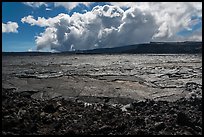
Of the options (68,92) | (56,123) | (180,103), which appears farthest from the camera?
(68,92)

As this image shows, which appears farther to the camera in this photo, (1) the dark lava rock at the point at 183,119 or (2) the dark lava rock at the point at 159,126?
(1) the dark lava rock at the point at 183,119

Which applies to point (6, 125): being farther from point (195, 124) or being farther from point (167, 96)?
point (167, 96)

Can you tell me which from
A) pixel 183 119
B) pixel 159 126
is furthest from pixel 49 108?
pixel 183 119

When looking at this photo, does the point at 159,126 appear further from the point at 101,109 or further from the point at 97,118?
the point at 101,109

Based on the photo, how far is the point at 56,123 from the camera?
22.2ft

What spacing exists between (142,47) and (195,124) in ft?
371

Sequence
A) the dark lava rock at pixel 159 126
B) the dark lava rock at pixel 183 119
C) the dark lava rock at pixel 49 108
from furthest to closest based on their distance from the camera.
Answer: the dark lava rock at pixel 49 108
the dark lava rock at pixel 183 119
the dark lava rock at pixel 159 126

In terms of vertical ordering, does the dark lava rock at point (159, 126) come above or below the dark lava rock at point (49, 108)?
below

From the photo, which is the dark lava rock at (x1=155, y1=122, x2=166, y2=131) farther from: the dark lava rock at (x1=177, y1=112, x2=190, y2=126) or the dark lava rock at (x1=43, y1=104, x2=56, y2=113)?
the dark lava rock at (x1=43, y1=104, x2=56, y2=113)

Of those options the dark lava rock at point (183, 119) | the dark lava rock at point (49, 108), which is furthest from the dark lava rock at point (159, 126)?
the dark lava rock at point (49, 108)

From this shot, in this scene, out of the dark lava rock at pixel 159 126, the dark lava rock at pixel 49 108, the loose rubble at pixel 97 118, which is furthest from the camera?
the dark lava rock at pixel 49 108

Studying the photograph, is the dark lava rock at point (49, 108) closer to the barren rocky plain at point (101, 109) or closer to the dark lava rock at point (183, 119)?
the barren rocky plain at point (101, 109)

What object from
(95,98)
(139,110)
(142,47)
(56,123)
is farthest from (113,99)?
(142,47)

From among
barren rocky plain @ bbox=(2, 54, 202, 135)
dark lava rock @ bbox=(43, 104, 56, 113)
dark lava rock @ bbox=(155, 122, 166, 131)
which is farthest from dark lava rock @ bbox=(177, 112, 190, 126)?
dark lava rock @ bbox=(43, 104, 56, 113)
